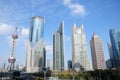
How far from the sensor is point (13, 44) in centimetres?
15900

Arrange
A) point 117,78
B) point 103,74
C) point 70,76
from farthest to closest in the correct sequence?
point 70,76 → point 103,74 → point 117,78

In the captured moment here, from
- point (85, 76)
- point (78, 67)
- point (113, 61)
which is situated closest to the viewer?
point (85, 76)

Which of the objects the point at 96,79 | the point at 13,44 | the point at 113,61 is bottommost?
the point at 96,79

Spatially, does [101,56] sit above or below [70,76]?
above

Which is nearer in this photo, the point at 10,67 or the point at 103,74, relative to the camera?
the point at 103,74

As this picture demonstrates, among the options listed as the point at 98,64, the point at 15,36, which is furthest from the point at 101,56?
the point at 15,36

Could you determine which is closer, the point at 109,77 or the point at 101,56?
the point at 109,77

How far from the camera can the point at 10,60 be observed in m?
160

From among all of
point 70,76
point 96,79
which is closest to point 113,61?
point 70,76

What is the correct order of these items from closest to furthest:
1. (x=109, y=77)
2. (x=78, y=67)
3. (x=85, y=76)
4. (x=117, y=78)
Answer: (x=117, y=78) < (x=109, y=77) < (x=85, y=76) < (x=78, y=67)

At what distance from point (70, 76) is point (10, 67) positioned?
308ft

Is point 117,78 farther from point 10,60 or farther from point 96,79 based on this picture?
point 10,60

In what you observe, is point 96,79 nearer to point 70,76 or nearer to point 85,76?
point 85,76

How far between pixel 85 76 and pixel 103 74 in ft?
30.2
